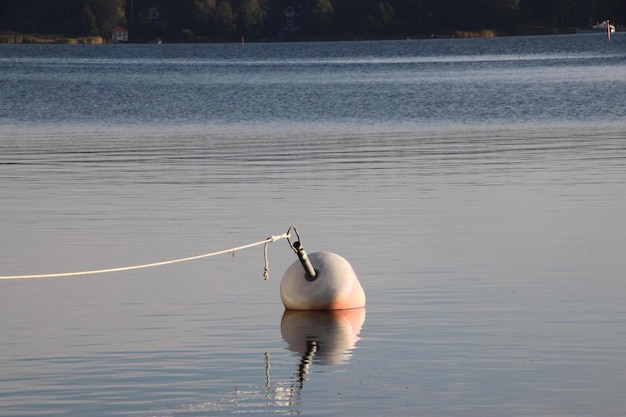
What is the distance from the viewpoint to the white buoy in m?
15.7

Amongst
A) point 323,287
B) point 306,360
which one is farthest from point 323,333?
point 306,360

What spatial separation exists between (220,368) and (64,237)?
7.95 meters

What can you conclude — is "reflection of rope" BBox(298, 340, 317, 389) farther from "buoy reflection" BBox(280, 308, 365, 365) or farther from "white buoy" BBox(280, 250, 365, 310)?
"white buoy" BBox(280, 250, 365, 310)

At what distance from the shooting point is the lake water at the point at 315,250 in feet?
40.5

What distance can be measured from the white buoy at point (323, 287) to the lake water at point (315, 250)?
0.15 metres

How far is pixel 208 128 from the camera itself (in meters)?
47.6

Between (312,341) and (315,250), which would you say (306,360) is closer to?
(312,341)

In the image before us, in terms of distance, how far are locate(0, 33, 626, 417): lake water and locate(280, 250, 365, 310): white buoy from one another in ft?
0.49

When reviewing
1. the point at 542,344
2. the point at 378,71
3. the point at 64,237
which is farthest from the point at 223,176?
the point at 378,71

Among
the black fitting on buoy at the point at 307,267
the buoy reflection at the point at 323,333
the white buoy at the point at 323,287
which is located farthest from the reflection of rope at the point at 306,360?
the white buoy at the point at 323,287

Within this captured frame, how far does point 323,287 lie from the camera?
15750mm

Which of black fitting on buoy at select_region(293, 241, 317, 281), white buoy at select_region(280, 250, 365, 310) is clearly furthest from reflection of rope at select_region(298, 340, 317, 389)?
white buoy at select_region(280, 250, 365, 310)

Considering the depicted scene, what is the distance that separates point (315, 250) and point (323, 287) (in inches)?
124

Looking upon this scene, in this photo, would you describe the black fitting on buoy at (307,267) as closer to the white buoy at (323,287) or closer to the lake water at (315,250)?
the white buoy at (323,287)
